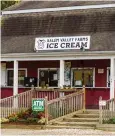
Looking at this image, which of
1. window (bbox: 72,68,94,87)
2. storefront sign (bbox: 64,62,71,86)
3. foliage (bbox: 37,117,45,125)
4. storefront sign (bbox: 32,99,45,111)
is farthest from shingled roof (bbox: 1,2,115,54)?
foliage (bbox: 37,117,45,125)

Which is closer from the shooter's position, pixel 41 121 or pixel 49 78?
pixel 41 121

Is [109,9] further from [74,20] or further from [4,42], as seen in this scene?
[4,42]

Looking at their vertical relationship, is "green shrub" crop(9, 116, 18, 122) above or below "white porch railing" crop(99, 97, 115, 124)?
below

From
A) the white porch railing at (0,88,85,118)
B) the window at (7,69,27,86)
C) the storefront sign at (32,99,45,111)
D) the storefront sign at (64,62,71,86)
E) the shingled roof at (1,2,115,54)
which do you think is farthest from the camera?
the window at (7,69,27,86)

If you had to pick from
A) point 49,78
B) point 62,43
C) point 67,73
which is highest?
point 62,43

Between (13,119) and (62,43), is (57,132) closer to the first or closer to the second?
(13,119)

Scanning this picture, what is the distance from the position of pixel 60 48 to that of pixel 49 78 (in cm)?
319

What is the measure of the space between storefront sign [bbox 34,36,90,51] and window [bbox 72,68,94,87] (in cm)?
233

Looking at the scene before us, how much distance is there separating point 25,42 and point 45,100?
22.2ft

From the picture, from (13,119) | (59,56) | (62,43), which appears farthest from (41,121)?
(62,43)

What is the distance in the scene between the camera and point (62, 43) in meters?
26.4

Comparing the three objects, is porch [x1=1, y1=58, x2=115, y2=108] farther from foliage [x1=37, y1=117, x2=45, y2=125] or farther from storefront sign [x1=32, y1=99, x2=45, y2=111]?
foliage [x1=37, y1=117, x2=45, y2=125]

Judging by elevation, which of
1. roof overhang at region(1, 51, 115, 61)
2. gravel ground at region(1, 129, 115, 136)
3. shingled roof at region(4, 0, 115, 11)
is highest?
shingled roof at region(4, 0, 115, 11)

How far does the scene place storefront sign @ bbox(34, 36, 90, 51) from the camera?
1024 inches
